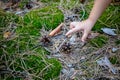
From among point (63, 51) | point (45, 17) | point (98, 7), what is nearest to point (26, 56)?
point (63, 51)

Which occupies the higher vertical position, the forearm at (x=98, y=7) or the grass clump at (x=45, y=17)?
the forearm at (x=98, y=7)

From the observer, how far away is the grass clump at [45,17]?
2.08 metres

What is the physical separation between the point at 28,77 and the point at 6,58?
206 millimetres

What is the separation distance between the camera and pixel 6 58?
5.96ft

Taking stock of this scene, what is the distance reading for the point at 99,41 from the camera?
1942 millimetres

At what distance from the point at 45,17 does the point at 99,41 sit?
443mm

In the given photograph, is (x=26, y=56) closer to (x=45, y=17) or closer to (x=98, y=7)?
(x=45, y=17)

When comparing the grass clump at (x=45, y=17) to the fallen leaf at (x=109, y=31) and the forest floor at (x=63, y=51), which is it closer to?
the forest floor at (x=63, y=51)

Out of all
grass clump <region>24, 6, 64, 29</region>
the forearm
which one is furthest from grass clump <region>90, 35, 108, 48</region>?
grass clump <region>24, 6, 64, 29</region>

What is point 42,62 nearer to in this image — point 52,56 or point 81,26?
point 52,56

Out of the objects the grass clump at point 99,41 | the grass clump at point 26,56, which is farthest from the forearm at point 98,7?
the grass clump at point 26,56

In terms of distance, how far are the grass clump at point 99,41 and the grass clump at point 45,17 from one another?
0.31m

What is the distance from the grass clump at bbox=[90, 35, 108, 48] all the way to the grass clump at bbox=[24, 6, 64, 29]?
307mm

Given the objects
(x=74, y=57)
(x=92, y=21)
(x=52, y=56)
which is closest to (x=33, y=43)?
(x=52, y=56)
